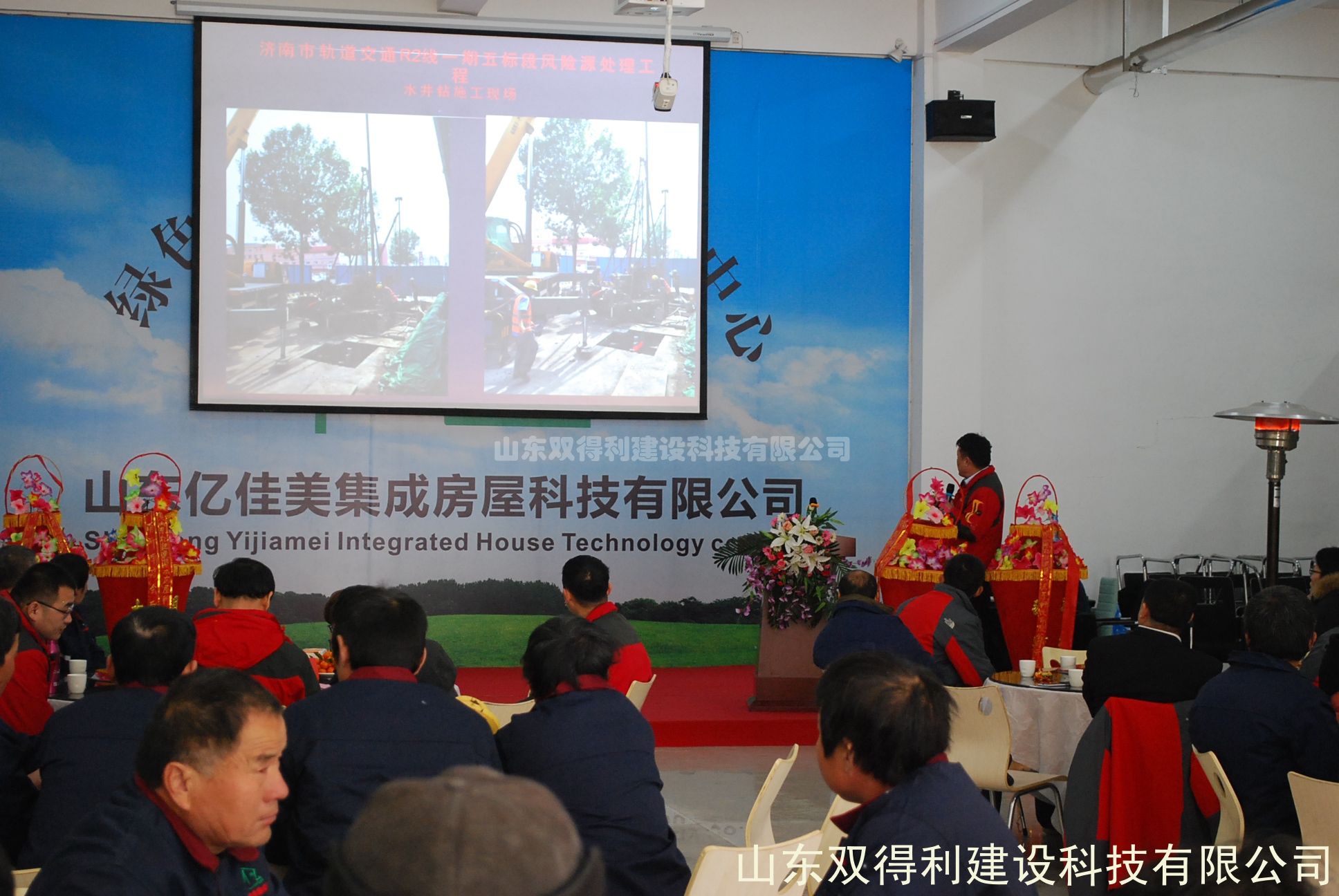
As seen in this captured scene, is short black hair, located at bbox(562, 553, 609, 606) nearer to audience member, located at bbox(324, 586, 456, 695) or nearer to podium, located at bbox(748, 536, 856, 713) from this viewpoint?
audience member, located at bbox(324, 586, 456, 695)

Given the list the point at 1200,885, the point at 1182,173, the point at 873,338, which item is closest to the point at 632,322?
the point at 873,338

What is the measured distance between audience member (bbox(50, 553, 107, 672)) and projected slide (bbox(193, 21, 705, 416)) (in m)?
2.48

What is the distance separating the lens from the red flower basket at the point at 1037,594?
6176mm

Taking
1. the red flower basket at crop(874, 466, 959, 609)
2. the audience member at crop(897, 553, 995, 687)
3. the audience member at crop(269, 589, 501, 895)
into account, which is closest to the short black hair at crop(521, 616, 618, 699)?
the audience member at crop(269, 589, 501, 895)

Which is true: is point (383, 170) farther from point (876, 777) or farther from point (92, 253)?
point (876, 777)

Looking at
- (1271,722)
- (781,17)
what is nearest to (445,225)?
(781,17)

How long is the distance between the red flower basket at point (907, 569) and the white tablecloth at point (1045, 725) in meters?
1.37

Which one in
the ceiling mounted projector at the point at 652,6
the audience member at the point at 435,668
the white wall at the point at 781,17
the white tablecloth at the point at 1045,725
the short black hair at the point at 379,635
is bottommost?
the white tablecloth at the point at 1045,725

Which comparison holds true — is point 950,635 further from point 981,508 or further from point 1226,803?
point 981,508

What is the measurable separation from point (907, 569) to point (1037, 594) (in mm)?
657

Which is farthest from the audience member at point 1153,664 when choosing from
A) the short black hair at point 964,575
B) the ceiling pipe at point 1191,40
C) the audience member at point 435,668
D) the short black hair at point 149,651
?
the ceiling pipe at point 1191,40

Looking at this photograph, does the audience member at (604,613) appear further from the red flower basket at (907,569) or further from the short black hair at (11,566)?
the red flower basket at (907,569)

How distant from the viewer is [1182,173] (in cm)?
862

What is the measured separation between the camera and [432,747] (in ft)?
7.78
